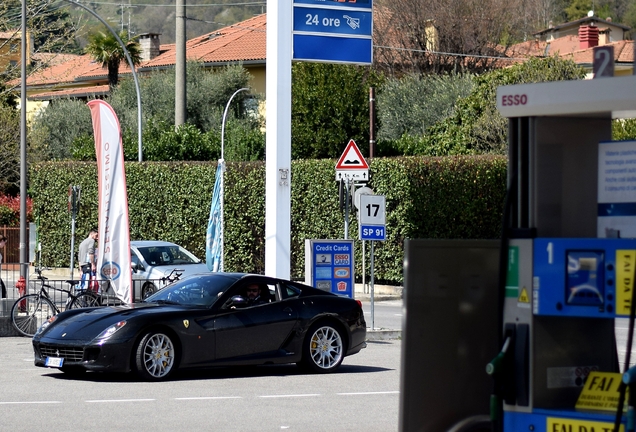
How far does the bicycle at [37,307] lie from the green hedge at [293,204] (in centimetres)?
1348

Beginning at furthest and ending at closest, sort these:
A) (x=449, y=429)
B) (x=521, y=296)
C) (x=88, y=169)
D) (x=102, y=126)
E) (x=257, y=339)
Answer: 1. (x=88, y=169)
2. (x=102, y=126)
3. (x=257, y=339)
4. (x=449, y=429)
5. (x=521, y=296)

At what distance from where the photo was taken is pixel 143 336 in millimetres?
12289

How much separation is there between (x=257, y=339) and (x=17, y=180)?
3808cm

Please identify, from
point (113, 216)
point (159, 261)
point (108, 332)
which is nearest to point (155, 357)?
point (108, 332)

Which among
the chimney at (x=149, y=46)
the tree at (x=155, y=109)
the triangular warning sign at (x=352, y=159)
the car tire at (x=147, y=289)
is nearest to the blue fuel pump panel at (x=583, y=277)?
the triangular warning sign at (x=352, y=159)

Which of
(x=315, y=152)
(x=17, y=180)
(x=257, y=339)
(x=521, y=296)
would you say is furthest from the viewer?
(x=17, y=180)

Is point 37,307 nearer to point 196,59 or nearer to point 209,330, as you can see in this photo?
point 209,330

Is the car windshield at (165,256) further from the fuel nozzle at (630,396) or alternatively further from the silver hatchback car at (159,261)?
the fuel nozzle at (630,396)

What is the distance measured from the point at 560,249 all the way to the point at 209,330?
28.9ft

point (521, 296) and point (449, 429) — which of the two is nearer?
point (521, 296)

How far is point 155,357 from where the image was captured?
12.4m

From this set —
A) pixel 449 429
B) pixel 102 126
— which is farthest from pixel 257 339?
pixel 449 429

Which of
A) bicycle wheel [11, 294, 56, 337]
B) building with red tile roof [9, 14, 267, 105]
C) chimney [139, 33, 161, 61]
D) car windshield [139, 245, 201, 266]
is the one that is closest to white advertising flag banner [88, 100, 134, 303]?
bicycle wheel [11, 294, 56, 337]

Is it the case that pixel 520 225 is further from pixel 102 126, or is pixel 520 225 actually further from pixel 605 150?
pixel 102 126
